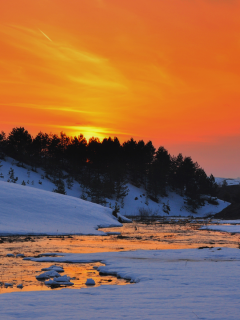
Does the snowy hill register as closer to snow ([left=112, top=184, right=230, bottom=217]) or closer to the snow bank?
snow ([left=112, top=184, right=230, bottom=217])

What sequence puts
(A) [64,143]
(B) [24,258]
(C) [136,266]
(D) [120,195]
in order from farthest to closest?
(A) [64,143] < (D) [120,195] < (B) [24,258] < (C) [136,266]

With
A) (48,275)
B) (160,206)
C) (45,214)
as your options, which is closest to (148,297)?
(48,275)

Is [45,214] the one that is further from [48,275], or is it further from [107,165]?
[107,165]

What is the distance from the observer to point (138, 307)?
7836 mm

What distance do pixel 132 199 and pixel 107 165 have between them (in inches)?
440

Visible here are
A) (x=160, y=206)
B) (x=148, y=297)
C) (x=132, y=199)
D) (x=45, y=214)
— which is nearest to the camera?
(x=148, y=297)

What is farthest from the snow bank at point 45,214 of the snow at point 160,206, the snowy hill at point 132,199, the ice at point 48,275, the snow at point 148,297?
the snow at point 160,206

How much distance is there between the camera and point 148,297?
8.88m

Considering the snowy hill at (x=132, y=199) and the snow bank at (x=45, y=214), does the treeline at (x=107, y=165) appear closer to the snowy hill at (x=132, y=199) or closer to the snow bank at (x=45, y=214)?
the snowy hill at (x=132, y=199)

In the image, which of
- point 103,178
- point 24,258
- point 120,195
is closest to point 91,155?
point 103,178

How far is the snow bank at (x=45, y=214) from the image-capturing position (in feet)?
99.5

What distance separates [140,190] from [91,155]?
18.4 m

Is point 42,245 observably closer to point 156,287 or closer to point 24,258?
point 24,258

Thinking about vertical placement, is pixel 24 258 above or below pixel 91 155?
below
